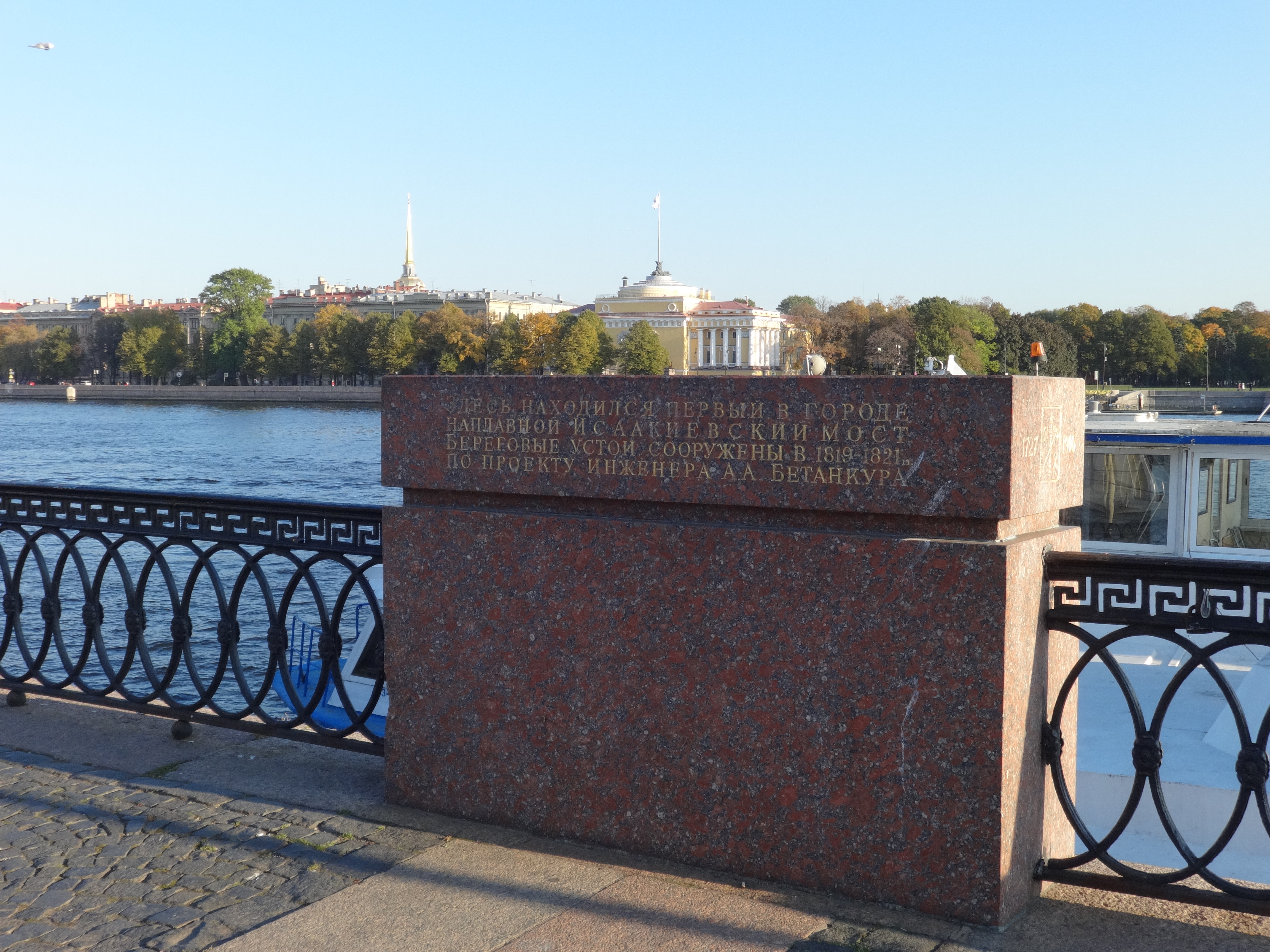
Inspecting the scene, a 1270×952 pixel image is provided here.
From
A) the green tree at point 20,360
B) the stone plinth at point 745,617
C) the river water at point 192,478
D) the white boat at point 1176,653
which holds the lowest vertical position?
the river water at point 192,478

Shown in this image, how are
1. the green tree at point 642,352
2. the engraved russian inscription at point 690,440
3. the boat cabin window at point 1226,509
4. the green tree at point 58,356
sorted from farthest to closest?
the green tree at point 58,356, the green tree at point 642,352, the boat cabin window at point 1226,509, the engraved russian inscription at point 690,440

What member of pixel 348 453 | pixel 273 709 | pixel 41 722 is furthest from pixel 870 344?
pixel 41 722

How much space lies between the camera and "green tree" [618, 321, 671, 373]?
86625 millimetres

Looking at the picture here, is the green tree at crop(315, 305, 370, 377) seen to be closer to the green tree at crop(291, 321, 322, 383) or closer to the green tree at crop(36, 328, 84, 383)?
the green tree at crop(291, 321, 322, 383)

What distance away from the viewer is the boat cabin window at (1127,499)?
1202 centimetres

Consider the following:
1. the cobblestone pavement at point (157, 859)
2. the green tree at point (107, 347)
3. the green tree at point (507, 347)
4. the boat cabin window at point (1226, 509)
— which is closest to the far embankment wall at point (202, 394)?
the green tree at point (107, 347)

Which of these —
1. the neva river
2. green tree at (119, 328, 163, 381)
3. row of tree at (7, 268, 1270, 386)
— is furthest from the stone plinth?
green tree at (119, 328, 163, 381)

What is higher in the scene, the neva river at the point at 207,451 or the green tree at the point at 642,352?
the green tree at the point at 642,352

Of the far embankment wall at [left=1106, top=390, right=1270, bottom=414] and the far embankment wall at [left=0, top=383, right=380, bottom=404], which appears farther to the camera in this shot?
the far embankment wall at [left=0, top=383, right=380, bottom=404]

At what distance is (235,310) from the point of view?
117625 millimetres

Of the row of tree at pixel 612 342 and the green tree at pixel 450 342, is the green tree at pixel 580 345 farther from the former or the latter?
the green tree at pixel 450 342

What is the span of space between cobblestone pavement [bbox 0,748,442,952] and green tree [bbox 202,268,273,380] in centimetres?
11470

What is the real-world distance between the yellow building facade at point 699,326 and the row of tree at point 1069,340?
12.0 feet

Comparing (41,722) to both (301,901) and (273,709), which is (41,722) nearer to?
(301,901)
